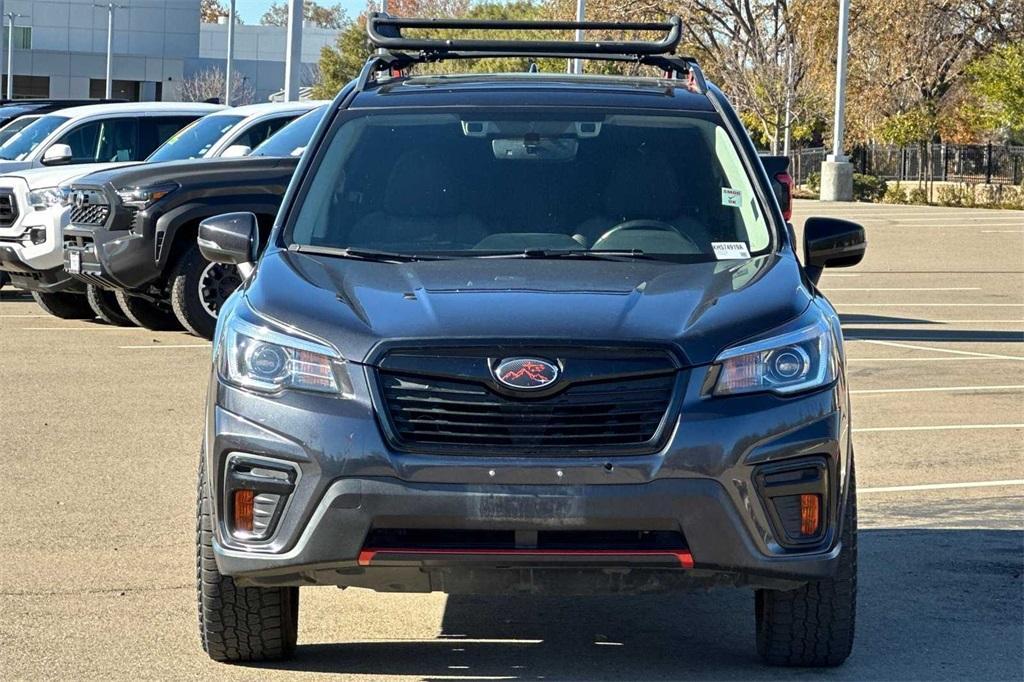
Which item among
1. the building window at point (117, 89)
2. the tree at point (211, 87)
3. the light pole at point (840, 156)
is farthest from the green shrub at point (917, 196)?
the building window at point (117, 89)

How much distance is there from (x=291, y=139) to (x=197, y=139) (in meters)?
1.94

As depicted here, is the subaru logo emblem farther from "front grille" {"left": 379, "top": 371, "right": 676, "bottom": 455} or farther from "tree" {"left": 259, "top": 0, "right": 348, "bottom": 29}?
"tree" {"left": 259, "top": 0, "right": 348, "bottom": 29}

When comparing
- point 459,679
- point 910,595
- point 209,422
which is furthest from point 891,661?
point 209,422

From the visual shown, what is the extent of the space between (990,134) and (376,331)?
62284 millimetres

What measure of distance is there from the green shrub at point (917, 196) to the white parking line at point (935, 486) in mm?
35032

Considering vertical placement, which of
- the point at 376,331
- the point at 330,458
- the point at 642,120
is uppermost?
the point at 642,120

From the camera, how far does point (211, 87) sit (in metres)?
95.1

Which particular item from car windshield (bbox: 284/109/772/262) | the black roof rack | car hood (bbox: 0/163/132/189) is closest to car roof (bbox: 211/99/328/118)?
car hood (bbox: 0/163/132/189)

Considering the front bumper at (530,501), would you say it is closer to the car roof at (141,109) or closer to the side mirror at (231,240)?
the side mirror at (231,240)

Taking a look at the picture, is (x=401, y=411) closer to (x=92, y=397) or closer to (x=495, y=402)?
(x=495, y=402)

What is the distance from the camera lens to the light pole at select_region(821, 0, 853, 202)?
132ft

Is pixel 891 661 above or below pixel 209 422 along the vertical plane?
below

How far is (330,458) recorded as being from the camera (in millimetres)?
4730

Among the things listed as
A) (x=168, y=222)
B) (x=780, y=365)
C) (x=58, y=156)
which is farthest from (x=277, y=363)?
(x=58, y=156)
